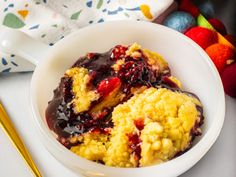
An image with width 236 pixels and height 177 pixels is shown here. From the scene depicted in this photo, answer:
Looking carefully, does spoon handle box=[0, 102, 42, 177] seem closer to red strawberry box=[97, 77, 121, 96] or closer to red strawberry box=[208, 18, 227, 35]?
red strawberry box=[97, 77, 121, 96]

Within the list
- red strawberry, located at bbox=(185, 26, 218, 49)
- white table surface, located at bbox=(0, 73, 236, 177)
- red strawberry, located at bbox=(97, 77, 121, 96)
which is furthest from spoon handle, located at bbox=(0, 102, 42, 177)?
red strawberry, located at bbox=(185, 26, 218, 49)

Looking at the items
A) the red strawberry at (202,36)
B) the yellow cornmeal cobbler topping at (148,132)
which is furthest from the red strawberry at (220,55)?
the yellow cornmeal cobbler topping at (148,132)

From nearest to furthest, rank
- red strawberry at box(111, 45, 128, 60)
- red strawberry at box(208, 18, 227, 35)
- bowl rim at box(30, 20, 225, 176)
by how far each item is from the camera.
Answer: bowl rim at box(30, 20, 225, 176), red strawberry at box(111, 45, 128, 60), red strawberry at box(208, 18, 227, 35)

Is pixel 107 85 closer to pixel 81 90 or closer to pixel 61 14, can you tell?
pixel 81 90

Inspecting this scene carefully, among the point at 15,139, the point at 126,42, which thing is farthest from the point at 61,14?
the point at 15,139

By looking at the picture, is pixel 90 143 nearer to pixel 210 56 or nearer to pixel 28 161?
pixel 28 161

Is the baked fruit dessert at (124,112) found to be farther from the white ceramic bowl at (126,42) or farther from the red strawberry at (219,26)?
the red strawberry at (219,26)
